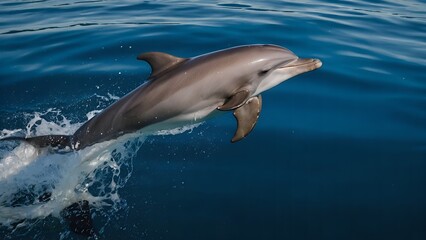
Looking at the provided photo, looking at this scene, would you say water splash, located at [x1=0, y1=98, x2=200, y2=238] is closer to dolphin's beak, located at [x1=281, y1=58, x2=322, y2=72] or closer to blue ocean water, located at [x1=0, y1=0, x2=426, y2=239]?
blue ocean water, located at [x1=0, y1=0, x2=426, y2=239]

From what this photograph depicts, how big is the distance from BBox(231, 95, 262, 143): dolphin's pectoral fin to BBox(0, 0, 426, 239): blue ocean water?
87 centimetres

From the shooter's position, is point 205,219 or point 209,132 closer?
point 205,219

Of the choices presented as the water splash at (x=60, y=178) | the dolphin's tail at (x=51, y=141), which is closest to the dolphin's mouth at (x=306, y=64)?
the water splash at (x=60, y=178)

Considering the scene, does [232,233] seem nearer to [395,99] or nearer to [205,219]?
[205,219]

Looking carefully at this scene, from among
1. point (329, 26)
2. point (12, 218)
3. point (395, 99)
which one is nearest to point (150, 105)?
point (12, 218)

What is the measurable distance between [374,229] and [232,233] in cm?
153

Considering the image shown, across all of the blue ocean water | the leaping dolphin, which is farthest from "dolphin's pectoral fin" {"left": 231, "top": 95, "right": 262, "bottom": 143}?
the blue ocean water

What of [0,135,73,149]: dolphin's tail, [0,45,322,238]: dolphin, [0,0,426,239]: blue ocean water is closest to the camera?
[0,45,322,238]: dolphin

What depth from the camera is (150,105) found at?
4.86 metres

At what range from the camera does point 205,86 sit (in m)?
4.78

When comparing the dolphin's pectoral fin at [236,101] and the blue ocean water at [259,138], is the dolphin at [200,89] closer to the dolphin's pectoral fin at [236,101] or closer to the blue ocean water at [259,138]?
the dolphin's pectoral fin at [236,101]

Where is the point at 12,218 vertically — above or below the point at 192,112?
below

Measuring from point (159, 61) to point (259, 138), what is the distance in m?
2.15

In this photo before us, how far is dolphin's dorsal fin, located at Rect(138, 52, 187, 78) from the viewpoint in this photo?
4.82m
